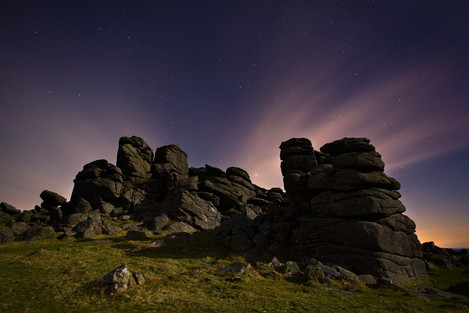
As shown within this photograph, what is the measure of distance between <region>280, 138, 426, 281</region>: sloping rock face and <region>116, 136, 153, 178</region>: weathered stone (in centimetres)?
6263

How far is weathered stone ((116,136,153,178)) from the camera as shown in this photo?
258ft

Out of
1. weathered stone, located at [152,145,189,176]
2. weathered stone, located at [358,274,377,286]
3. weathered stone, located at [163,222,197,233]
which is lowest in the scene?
weathered stone, located at [358,274,377,286]

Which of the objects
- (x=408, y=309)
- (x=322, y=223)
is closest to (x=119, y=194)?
(x=322, y=223)

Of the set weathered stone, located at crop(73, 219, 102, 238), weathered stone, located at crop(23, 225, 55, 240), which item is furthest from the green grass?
weathered stone, located at crop(23, 225, 55, 240)

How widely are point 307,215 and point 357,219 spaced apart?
21.4 feet

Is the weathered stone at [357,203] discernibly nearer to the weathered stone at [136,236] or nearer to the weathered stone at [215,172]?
the weathered stone at [136,236]

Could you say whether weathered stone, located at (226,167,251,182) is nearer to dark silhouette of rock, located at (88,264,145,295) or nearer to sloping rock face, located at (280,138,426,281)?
sloping rock face, located at (280,138,426,281)

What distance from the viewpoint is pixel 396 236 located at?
86.1 feet

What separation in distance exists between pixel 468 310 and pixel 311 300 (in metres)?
11.1

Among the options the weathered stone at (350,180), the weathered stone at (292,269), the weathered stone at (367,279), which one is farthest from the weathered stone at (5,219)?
the weathered stone at (367,279)

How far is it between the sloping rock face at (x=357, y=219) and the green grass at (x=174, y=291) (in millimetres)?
4250

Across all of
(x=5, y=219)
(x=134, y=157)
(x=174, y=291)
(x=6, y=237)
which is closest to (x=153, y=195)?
(x=134, y=157)

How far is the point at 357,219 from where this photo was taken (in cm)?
2716

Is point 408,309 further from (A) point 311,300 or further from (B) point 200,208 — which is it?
(B) point 200,208
